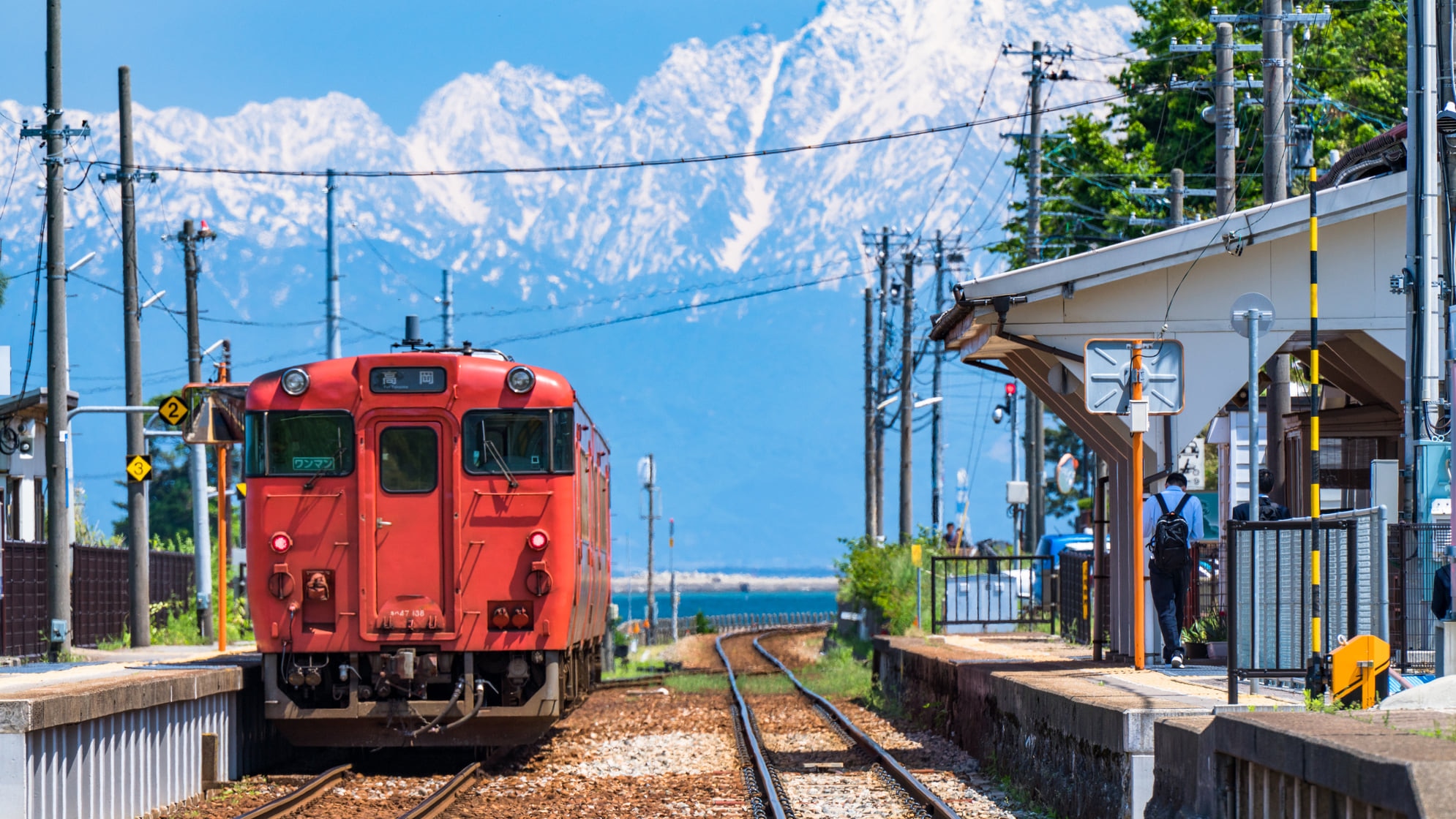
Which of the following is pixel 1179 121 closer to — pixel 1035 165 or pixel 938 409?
pixel 1035 165

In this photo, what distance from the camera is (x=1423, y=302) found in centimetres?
1397

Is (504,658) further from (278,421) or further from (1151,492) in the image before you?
(1151,492)

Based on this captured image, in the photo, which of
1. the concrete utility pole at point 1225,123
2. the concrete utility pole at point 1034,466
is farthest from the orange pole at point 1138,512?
the concrete utility pole at point 1034,466

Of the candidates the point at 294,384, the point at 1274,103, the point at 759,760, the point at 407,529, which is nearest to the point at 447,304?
the point at 1274,103

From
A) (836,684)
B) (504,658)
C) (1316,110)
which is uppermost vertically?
(1316,110)

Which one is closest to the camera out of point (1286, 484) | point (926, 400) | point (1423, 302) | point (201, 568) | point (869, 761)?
point (1423, 302)

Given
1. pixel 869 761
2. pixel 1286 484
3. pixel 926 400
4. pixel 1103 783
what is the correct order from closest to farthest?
1. pixel 1103 783
2. pixel 869 761
3. pixel 1286 484
4. pixel 926 400

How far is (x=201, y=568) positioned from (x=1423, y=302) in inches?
869

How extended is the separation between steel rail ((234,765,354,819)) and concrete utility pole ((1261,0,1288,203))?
11056 millimetres

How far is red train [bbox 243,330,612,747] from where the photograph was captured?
14.2 m

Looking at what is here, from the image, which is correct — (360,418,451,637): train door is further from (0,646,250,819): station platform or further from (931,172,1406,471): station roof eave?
(931,172,1406,471): station roof eave

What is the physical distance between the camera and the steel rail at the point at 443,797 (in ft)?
38.0

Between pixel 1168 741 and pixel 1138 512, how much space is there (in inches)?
182

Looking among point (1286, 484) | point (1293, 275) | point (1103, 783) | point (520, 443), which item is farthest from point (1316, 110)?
point (1103, 783)
